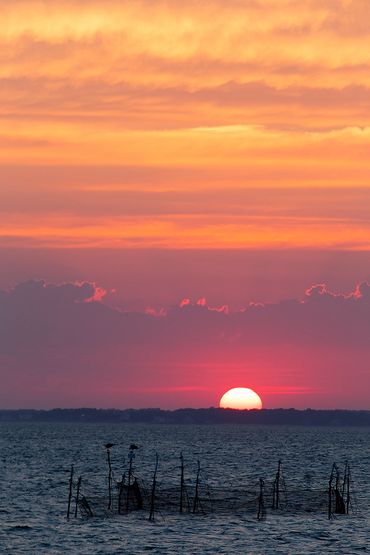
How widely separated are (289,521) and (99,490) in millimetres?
36839

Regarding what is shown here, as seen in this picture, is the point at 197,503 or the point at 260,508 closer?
the point at 260,508

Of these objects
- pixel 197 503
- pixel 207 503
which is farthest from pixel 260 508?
pixel 207 503

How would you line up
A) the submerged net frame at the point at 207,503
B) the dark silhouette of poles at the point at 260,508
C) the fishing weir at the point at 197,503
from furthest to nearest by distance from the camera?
the submerged net frame at the point at 207,503 < the fishing weir at the point at 197,503 < the dark silhouette of poles at the point at 260,508

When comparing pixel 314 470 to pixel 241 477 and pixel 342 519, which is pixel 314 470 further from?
pixel 342 519

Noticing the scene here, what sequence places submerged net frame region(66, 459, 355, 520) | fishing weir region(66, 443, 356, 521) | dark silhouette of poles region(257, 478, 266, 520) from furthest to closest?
submerged net frame region(66, 459, 355, 520) → fishing weir region(66, 443, 356, 521) → dark silhouette of poles region(257, 478, 266, 520)

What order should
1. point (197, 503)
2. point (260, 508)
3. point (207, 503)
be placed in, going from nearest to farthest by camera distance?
point (260, 508)
point (197, 503)
point (207, 503)

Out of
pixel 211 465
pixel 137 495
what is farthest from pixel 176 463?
pixel 137 495

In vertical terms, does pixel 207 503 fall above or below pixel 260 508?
above

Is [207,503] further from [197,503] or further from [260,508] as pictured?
[260,508]

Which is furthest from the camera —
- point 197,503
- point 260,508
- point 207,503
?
point 207,503

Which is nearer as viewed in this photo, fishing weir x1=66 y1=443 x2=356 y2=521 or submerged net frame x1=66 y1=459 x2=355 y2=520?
fishing weir x1=66 y1=443 x2=356 y2=521

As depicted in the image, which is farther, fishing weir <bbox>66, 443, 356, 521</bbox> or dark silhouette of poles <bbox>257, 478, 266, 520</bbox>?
fishing weir <bbox>66, 443, 356, 521</bbox>

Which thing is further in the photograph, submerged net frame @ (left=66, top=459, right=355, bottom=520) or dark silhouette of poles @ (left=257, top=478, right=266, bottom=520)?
→ submerged net frame @ (left=66, top=459, right=355, bottom=520)

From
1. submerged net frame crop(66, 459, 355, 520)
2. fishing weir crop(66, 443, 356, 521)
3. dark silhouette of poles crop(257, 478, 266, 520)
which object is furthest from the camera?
submerged net frame crop(66, 459, 355, 520)
